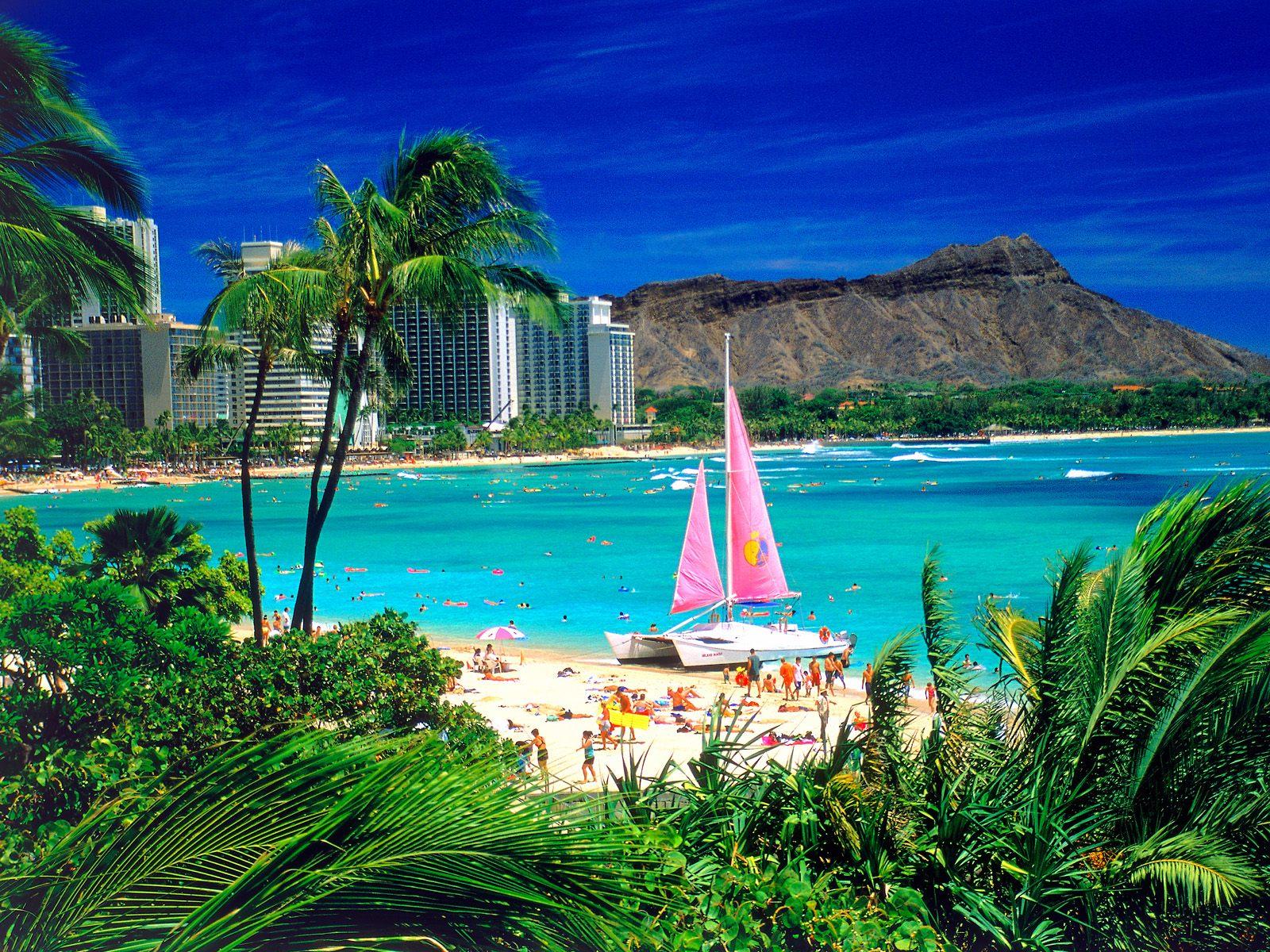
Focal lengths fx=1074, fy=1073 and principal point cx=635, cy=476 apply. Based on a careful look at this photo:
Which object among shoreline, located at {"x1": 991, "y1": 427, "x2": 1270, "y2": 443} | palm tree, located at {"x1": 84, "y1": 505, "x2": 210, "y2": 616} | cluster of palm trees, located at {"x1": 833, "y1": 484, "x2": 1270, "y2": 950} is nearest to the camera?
cluster of palm trees, located at {"x1": 833, "y1": 484, "x2": 1270, "y2": 950}

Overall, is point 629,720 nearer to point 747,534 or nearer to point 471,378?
point 747,534

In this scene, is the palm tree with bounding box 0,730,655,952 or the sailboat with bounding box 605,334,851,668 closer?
the palm tree with bounding box 0,730,655,952

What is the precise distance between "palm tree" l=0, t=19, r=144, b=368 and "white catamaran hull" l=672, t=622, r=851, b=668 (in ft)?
55.8

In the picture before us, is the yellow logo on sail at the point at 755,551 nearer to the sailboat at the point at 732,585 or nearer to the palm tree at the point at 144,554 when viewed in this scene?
the sailboat at the point at 732,585

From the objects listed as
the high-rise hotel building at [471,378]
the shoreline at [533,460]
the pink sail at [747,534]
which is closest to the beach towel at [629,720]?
the pink sail at [747,534]

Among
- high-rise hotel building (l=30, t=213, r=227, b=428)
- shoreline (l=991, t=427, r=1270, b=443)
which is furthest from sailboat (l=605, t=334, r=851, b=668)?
shoreline (l=991, t=427, r=1270, b=443)

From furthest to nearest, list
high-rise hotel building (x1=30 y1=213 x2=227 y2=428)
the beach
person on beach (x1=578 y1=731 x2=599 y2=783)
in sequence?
high-rise hotel building (x1=30 y1=213 x2=227 y2=428) → the beach → person on beach (x1=578 y1=731 x2=599 y2=783)

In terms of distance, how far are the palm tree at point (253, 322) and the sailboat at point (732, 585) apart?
10369 mm

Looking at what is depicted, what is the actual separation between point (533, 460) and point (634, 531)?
98759mm

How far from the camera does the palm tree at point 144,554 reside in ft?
55.4

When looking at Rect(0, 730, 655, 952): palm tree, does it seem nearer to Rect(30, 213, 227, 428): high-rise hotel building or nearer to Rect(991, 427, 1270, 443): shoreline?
Rect(30, 213, 227, 428): high-rise hotel building

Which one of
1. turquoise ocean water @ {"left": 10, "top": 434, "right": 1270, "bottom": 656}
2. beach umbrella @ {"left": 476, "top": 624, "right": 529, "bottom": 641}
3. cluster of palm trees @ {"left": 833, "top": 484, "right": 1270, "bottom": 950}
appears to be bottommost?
turquoise ocean water @ {"left": 10, "top": 434, "right": 1270, "bottom": 656}

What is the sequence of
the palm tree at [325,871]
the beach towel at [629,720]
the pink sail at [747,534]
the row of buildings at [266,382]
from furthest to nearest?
1. the row of buildings at [266,382]
2. the pink sail at [747,534]
3. the beach towel at [629,720]
4. the palm tree at [325,871]

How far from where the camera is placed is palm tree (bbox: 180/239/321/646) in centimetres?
1302
